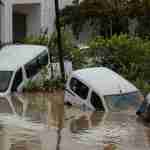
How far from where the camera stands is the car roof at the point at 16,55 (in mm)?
27562

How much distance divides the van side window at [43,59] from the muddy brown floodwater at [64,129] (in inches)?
276

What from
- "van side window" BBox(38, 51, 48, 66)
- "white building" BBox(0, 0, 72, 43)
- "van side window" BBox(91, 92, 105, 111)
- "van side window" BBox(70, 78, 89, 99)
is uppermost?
"white building" BBox(0, 0, 72, 43)

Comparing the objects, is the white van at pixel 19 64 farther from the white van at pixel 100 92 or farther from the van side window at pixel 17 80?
the white van at pixel 100 92

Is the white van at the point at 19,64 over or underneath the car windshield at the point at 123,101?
over

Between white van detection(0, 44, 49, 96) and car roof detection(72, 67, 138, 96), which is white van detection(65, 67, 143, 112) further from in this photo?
white van detection(0, 44, 49, 96)

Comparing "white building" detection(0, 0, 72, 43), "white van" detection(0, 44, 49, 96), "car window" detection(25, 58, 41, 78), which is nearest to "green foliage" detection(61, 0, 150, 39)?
"white building" detection(0, 0, 72, 43)

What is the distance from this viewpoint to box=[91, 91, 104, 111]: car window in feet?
69.3

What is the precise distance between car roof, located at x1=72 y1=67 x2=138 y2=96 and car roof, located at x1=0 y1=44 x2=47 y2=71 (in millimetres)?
5413

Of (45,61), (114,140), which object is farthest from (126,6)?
(114,140)

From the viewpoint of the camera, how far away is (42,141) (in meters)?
13.9

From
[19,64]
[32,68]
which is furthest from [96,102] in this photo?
[32,68]

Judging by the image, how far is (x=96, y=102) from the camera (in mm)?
21328

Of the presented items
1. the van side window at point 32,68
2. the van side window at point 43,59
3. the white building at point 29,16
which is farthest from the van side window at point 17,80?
the white building at point 29,16

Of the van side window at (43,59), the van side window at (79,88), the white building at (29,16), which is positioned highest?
the white building at (29,16)
